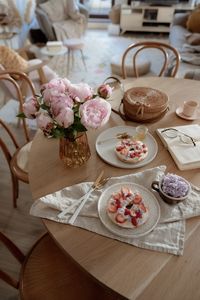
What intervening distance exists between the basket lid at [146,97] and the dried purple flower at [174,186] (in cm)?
43

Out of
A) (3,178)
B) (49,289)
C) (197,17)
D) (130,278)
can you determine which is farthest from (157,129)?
(197,17)

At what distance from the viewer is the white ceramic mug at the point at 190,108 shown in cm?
127

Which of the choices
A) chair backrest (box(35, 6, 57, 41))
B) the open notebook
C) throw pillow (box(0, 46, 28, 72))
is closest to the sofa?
the open notebook

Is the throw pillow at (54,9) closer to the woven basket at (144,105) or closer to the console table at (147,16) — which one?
the console table at (147,16)

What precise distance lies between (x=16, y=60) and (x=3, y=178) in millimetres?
1073

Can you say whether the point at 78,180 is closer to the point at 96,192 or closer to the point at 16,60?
the point at 96,192

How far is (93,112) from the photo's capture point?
0.84 meters

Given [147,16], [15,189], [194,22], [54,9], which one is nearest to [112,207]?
[15,189]

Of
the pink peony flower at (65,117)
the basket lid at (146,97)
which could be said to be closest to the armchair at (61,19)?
the basket lid at (146,97)

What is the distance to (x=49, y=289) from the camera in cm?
92

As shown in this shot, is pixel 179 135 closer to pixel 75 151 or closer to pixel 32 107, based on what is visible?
pixel 75 151

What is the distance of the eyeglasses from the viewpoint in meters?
1.12

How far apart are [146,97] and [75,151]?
0.49 meters

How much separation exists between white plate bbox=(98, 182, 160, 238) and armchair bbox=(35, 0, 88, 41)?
379cm
